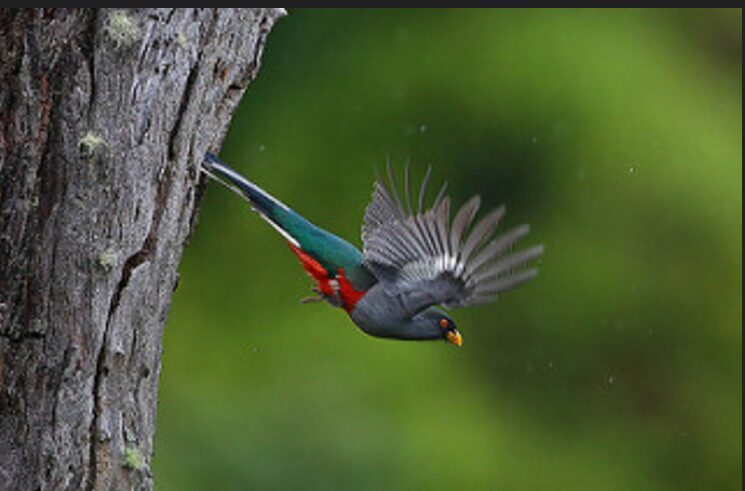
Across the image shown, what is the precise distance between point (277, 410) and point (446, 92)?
4.40 ft

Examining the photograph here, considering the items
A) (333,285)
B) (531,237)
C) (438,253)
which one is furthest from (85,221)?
(531,237)

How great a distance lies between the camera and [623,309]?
589cm

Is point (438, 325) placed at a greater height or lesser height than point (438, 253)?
lesser

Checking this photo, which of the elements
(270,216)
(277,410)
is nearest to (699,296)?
(277,410)

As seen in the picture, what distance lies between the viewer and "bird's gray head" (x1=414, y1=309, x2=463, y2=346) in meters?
Result: 3.80

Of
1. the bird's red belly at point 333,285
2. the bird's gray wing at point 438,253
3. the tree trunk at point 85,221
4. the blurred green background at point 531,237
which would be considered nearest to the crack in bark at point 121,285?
the tree trunk at point 85,221

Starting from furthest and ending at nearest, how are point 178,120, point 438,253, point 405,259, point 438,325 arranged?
point 438,325 → point 405,259 → point 438,253 → point 178,120

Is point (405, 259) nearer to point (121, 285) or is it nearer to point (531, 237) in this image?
point (121, 285)

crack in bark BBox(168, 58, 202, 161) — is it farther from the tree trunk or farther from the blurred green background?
the blurred green background

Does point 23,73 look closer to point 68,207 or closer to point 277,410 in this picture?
point 68,207

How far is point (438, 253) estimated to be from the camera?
11.5ft

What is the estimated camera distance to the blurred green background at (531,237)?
19.0ft

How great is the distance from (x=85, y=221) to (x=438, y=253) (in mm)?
1014

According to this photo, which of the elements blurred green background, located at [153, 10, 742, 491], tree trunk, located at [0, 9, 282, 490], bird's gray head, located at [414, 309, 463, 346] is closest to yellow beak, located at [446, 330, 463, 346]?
bird's gray head, located at [414, 309, 463, 346]
